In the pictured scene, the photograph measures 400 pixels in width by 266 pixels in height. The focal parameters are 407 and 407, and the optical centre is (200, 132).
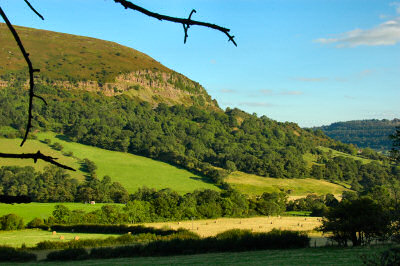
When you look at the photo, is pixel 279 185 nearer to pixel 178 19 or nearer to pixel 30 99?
pixel 178 19

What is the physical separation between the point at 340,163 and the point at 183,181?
6927cm

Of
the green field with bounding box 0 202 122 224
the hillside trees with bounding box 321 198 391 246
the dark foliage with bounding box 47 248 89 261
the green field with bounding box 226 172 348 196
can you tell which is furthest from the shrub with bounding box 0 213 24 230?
the green field with bounding box 226 172 348 196

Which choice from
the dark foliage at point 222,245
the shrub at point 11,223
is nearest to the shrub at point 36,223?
the shrub at point 11,223

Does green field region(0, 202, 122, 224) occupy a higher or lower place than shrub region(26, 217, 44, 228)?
higher

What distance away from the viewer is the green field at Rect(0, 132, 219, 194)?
111 meters

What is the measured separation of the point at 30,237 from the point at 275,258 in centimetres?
3601

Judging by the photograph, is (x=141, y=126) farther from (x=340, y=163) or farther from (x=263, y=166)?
Answer: (x=340, y=163)

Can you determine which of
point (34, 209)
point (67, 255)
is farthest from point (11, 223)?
point (67, 255)

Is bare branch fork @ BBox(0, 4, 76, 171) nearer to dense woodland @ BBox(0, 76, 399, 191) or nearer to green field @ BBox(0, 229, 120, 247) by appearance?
green field @ BBox(0, 229, 120, 247)

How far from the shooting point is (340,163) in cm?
15338

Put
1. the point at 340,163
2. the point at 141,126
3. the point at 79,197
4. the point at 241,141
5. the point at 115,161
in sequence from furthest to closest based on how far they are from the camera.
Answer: the point at 241,141
the point at 141,126
the point at 340,163
the point at 115,161
the point at 79,197

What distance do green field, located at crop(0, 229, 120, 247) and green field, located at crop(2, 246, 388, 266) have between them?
16044 millimetres

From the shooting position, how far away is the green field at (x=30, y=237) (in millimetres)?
48444

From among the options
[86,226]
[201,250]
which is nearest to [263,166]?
[86,226]
